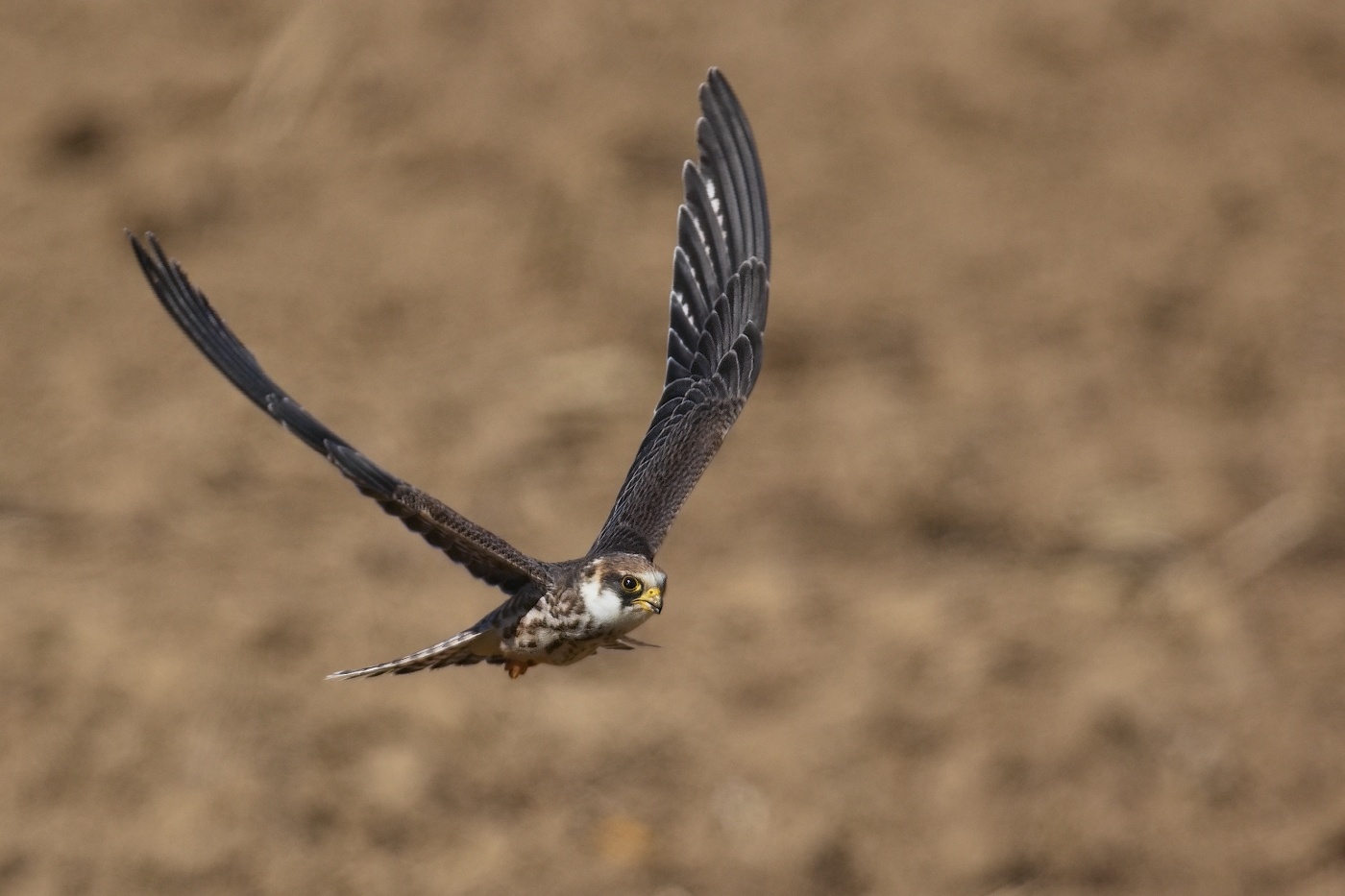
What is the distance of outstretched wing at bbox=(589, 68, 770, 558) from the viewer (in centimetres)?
739

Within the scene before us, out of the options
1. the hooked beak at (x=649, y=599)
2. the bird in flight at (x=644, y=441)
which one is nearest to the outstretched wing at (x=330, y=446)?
the bird in flight at (x=644, y=441)

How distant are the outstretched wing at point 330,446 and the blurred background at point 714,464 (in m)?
5.26

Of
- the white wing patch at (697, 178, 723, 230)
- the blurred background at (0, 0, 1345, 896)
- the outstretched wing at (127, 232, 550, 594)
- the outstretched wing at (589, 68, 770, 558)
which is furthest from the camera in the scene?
the blurred background at (0, 0, 1345, 896)

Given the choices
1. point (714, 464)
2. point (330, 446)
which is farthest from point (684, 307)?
point (714, 464)

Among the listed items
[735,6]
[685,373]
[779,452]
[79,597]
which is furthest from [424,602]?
[735,6]

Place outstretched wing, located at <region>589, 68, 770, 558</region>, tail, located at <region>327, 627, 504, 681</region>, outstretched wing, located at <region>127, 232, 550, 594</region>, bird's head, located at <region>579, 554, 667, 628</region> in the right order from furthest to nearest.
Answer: outstretched wing, located at <region>589, 68, 770, 558</region>, bird's head, located at <region>579, 554, 667, 628</region>, tail, located at <region>327, 627, 504, 681</region>, outstretched wing, located at <region>127, 232, 550, 594</region>

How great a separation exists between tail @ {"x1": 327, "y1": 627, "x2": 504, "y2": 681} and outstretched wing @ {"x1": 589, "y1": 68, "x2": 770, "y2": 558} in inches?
39.4

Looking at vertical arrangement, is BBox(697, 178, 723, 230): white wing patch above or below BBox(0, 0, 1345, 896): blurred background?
below

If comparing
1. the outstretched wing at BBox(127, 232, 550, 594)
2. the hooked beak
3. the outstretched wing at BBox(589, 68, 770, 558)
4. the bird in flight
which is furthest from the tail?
the outstretched wing at BBox(589, 68, 770, 558)

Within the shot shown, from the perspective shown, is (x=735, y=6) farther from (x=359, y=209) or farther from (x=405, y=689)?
(x=405, y=689)

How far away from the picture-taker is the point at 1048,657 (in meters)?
12.3

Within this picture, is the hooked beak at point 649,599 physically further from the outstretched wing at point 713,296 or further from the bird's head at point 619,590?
the outstretched wing at point 713,296

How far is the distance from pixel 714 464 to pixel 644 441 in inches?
244

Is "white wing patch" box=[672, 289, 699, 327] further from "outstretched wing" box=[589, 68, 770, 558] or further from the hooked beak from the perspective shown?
the hooked beak
